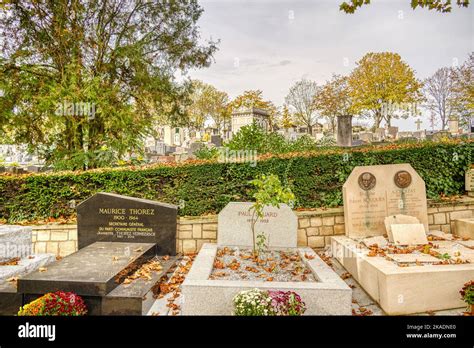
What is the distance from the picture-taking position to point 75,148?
10.5m

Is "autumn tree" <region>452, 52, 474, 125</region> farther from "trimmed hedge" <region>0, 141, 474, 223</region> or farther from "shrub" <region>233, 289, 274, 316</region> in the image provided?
"shrub" <region>233, 289, 274, 316</region>

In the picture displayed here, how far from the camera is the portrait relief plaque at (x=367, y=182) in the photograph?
6258 mm

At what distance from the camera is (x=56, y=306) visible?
364cm

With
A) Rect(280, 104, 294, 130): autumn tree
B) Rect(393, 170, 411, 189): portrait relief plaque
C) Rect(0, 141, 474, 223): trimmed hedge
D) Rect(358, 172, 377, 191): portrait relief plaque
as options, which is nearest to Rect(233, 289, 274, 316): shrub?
Rect(0, 141, 474, 223): trimmed hedge

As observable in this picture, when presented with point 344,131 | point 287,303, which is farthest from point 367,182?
point 344,131

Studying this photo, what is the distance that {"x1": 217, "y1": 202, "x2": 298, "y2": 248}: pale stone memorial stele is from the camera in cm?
606

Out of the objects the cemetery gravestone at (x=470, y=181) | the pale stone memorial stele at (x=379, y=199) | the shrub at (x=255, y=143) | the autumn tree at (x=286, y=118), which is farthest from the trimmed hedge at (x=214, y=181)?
the autumn tree at (x=286, y=118)

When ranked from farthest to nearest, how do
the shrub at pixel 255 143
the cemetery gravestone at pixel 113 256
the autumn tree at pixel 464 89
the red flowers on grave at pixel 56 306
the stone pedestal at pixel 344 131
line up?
1. the autumn tree at pixel 464 89
2. the stone pedestal at pixel 344 131
3. the shrub at pixel 255 143
4. the cemetery gravestone at pixel 113 256
5. the red flowers on grave at pixel 56 306

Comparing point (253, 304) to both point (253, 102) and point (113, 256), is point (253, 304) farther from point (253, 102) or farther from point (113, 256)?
point (253, 102)

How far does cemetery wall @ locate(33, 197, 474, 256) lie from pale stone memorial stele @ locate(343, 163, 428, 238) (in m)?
0.52

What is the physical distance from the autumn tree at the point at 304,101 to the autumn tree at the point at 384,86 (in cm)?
629

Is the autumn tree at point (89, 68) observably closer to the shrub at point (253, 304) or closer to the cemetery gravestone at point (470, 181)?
the shrub at point (253, 304)

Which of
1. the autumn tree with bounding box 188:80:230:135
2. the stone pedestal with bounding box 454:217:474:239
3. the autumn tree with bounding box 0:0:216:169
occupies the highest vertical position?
the autumn tree with bounding box 188:80:230:135
